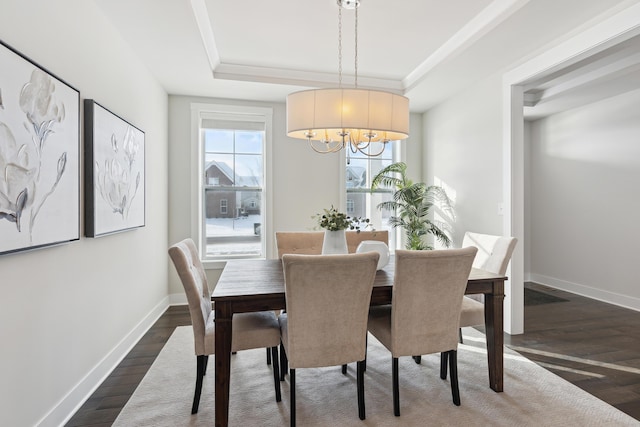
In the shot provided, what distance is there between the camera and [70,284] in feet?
6.49

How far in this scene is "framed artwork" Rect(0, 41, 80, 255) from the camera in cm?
143

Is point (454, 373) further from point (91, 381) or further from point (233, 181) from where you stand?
point (233, 181)

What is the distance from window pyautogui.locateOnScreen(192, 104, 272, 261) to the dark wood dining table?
186 cm

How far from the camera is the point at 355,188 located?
4.65 metres

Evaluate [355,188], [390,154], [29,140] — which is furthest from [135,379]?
[390,154]

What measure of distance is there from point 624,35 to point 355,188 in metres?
2.98

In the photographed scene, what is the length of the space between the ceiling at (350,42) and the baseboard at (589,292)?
2.48m

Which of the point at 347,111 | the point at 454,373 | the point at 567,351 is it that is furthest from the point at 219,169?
the point at 567,351

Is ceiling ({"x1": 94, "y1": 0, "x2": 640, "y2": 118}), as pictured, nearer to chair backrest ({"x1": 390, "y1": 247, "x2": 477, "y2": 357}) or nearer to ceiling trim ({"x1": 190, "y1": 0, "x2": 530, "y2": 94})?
ceiling trim ({"x1": 190, "y1": 0, "x2": 530, "y2": 94})

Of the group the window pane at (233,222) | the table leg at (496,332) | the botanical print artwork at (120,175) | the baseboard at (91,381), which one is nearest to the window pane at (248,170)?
the window pane at (233,222)

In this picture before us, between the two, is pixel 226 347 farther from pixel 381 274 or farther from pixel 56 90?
pixel 56 90

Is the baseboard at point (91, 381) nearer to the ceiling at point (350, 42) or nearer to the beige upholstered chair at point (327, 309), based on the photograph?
the beige upholstered chair at point (327, 309)

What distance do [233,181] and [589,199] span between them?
4.70 meters

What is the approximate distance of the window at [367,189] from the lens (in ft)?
15.2
